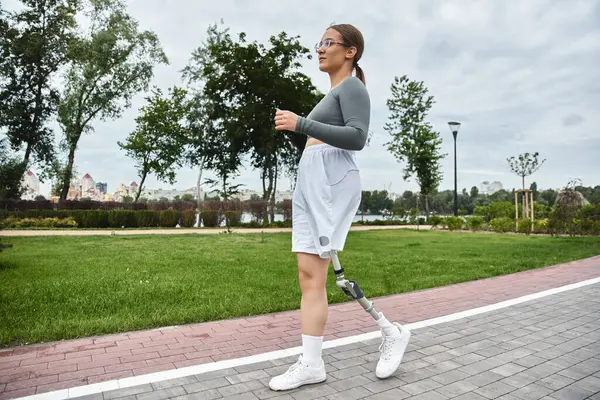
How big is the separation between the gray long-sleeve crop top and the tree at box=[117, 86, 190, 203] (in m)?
28.6

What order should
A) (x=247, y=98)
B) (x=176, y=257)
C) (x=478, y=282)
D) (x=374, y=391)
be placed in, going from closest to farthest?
(x=374, y=391) → (x=478, y=282) → (x=176, y=257) → (x=247, y=98)

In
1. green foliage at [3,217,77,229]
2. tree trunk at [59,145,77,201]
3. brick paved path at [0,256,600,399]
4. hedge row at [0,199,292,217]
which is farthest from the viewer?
tree trunk at [59,145,77,201]

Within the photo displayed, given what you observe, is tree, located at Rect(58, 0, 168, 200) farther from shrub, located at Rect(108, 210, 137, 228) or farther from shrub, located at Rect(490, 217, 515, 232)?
shrub, located at Rect(490, 217, 515, 232)

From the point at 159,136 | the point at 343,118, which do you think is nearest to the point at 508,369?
the point at 343,118

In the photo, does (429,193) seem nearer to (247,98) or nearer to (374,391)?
(247,98)

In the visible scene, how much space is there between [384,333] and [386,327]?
6 cm

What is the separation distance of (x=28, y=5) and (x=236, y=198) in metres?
14.5

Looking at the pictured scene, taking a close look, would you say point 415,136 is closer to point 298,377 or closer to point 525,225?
point 525,225

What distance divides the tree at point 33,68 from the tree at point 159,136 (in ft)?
20.4

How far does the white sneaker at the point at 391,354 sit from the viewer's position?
2.62 m

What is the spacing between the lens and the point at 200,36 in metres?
26.0

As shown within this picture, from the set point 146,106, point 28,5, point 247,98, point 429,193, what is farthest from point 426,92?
point 28,5

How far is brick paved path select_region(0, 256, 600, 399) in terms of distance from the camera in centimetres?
266

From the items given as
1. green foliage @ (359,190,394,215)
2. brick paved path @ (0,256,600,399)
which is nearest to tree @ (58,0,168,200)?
green foliage @ (359,190,394,215)
